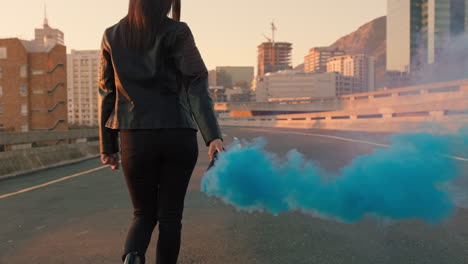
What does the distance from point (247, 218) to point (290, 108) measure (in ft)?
258

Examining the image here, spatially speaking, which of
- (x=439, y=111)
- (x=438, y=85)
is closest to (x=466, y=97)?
(x=439, y=111)

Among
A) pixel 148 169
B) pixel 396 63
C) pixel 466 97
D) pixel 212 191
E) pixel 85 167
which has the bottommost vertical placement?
pixel 85 167

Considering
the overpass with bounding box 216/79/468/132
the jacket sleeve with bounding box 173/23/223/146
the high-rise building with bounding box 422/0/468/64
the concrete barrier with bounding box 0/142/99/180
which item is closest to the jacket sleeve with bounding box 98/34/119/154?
the jacket sleeve with bounding box 173/23/223/146

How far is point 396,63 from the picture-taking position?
2211 centimetres

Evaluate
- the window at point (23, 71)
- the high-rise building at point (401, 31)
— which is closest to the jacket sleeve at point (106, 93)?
the high-rise building at point (401, 31)

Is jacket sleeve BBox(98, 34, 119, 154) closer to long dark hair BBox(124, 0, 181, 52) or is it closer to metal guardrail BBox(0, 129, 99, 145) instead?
long dark hair BBox(124, 0, 181, 52)

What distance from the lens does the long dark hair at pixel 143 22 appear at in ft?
8.61

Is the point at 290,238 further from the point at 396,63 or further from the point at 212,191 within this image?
the point at 396,63

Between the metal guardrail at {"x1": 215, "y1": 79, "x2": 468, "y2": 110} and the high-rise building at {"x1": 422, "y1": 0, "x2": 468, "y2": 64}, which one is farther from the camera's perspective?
the metal guardrail at {"x1": 215, "y1": 79, "x2": 468, "y2": 110}

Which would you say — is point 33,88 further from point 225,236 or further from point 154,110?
point 154,110

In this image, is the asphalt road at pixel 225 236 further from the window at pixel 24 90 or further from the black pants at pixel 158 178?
the window at pixel 24 90

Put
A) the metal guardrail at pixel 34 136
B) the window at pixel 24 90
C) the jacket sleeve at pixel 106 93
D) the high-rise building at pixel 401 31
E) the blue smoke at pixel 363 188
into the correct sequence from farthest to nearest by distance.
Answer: the window at pixel 24 90 → the high-rise building at pixel 401 31 → the metal guardrail at pixel 34 136 → the blue smoke at pixel 363 188 → the jacket sleeve at pixel 106 93

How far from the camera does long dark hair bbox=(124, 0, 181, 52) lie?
103 inches

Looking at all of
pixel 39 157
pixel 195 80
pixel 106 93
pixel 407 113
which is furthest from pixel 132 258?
pixel 407 113
